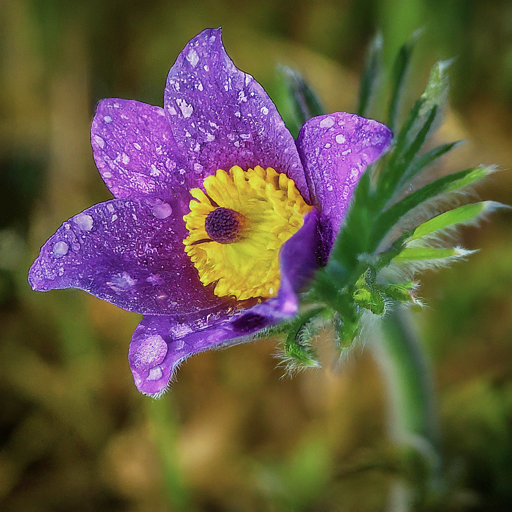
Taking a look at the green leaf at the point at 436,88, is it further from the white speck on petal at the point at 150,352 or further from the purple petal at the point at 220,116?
the white speck on petal at the point at 150,352

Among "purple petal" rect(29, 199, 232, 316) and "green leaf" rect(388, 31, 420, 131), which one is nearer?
"purple petal" rect(29, 199, 232, 316)

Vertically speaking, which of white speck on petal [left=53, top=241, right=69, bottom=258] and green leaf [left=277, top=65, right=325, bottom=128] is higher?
green leaf [left=277, top=65, right=325, bottom=128]

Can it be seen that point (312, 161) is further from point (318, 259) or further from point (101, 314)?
point (101, 314)

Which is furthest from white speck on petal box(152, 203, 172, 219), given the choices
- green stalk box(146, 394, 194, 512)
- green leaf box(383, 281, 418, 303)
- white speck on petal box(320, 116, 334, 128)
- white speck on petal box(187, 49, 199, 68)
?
green stalk box(146, 394, 194, 512)

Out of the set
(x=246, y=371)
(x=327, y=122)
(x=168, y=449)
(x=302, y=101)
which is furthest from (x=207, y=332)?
(x=246, y=371)

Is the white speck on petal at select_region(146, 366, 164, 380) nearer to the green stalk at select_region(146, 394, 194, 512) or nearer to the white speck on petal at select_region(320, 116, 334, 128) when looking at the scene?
the white speck on petal at select_region(320, 116, 334, 128)

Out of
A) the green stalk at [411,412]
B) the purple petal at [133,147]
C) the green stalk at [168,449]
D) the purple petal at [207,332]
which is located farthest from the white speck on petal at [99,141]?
the green stalk at [168,449]

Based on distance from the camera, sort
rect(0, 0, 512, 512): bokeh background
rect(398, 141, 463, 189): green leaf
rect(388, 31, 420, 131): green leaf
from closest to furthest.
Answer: rect(398, 141, 463, 189): green leaf → rect(388, 31, 420, 131): green leaf → rect(0, 0, 512, 512): bokeh background
